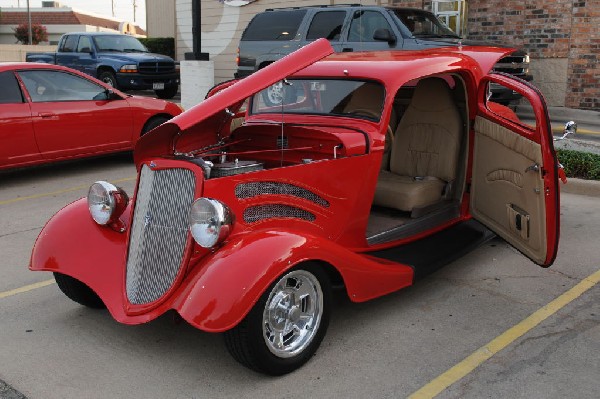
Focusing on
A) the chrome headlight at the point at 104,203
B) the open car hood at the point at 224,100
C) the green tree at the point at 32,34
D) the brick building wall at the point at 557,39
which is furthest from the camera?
the green tree at the point at 32,34

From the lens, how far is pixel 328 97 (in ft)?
15.8

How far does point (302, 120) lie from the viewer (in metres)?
4.75

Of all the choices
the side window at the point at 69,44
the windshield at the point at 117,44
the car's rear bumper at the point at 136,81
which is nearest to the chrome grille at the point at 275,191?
the car's rear bumper at the point at 136,81

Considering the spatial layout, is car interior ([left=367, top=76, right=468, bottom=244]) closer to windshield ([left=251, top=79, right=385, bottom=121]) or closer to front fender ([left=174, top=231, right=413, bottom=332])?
windshield ([left=251, top=79, right=385, bottom=121])

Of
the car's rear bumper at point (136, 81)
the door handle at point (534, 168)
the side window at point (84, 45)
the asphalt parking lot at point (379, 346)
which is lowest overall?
the asphalt parking lot at point (379, 346)

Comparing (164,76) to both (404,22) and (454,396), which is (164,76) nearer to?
(404,22)

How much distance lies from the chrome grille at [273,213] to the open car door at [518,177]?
1.56m

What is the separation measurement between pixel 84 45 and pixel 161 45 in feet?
16.3

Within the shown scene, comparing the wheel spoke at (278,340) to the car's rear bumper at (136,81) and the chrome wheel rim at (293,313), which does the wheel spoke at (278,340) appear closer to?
the chrome wheel rim at (293,313)

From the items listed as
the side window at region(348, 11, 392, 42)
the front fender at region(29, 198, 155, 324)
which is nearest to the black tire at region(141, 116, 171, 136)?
the side window at region(348, 11, 392, 42)

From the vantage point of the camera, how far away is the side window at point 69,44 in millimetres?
18531

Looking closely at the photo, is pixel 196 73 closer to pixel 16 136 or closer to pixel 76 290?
pixel 16 136

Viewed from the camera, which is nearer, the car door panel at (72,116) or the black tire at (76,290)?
the black tire at (76,290)

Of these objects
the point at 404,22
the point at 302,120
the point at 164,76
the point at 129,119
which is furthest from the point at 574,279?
the point at 164,76
